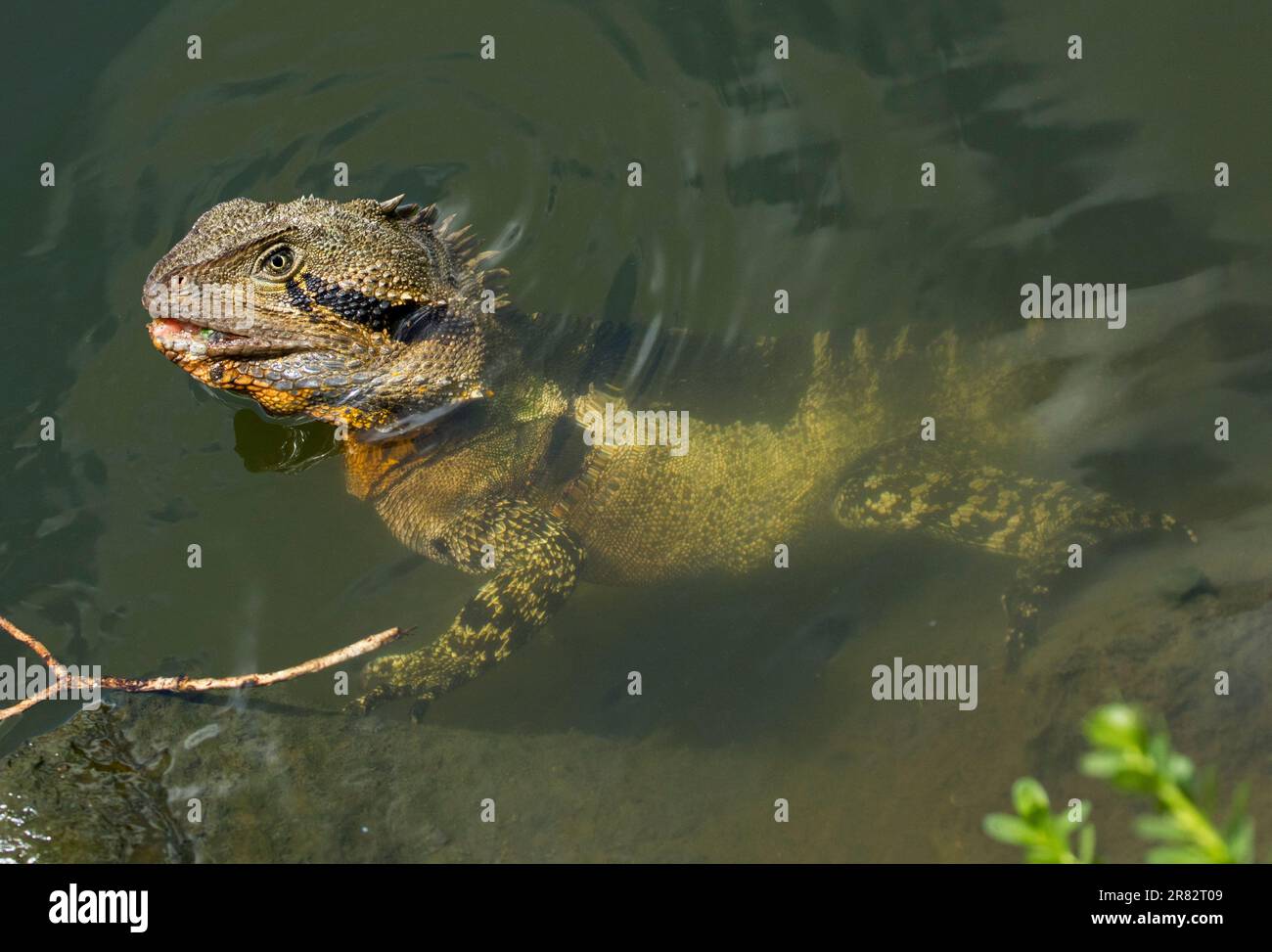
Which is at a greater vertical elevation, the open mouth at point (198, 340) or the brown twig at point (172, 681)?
the open mouth at point (198, 340)

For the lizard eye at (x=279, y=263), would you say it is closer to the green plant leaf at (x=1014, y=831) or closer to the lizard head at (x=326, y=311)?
the lizard head at (x=326, y=311)

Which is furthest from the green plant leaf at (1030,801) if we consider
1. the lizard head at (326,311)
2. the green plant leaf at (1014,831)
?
the lizard head at (326,311)

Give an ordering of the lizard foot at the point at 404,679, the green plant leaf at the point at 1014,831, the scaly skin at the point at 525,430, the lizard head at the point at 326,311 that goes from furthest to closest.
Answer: the lizard foot at the point at 404,679, the scaly skin at the point at 525,430, the lizard head at the point at 326,311, the green plant leaf at the point at 1014,831

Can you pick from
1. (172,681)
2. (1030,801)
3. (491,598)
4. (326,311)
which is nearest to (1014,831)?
(1030,801)

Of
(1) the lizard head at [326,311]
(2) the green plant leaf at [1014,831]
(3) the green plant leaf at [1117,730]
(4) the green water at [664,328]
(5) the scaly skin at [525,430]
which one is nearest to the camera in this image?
(3) the green plant leaf at [1117,730]

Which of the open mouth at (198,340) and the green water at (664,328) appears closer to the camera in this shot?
the green water at (664,328)

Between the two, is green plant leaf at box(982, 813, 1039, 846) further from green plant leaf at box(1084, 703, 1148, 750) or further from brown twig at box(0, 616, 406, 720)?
brown twig at box(0, 616, 406, 720)

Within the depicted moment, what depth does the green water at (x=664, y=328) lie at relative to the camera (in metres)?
5.73

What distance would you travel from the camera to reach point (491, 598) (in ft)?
22.0

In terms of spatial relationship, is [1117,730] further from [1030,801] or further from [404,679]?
[404,679]

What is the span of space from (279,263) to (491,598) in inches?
96.4

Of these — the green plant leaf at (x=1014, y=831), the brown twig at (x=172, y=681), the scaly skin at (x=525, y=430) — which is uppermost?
the scaly skin at (x=525, y=430)

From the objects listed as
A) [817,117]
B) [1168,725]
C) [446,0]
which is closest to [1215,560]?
[1168,725]

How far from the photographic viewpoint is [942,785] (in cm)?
573
